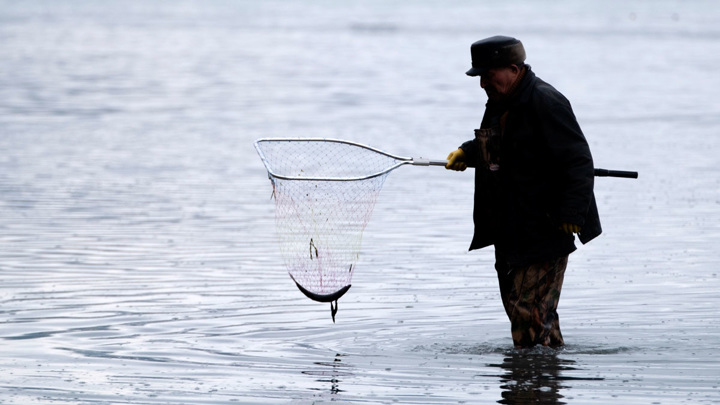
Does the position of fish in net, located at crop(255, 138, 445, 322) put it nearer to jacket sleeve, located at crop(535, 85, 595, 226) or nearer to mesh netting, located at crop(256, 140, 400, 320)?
mesh netting, located at crop(256, 140, 400, 320)

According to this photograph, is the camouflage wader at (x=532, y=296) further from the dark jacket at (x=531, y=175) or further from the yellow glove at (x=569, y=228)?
the yellow glove at (x=569, y=228)

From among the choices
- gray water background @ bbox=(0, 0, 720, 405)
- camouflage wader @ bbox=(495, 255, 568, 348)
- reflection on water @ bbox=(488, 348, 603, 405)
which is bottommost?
gray water background @ bbox=(0, 0, 720, 405)

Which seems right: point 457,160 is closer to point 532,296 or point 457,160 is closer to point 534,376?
point 532,296

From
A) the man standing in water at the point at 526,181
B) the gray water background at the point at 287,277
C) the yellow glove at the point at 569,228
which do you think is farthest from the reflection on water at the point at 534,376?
the yellow glove at the point at 569,228

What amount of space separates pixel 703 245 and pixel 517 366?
3.95m

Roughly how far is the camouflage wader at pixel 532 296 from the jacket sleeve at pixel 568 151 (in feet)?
1.14

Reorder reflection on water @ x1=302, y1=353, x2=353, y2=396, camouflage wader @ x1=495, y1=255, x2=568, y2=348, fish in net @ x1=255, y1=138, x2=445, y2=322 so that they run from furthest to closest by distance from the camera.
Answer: fish in net @ x1=255, y1=138, x2=445, y2=322 → camouflage wader @ x1=495, y1=255, x2=568, y2=348 → reflection on water @ x1=302, y1=353, x2=353, y2=396

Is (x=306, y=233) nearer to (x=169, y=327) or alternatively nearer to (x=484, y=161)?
(x=169, y=327)

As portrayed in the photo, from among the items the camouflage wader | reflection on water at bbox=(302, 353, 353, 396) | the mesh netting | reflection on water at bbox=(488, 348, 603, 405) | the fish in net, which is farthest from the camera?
the mesh netting

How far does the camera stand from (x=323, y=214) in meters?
10.9

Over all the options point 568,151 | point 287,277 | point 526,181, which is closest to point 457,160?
point 526,181

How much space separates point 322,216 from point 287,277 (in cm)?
158

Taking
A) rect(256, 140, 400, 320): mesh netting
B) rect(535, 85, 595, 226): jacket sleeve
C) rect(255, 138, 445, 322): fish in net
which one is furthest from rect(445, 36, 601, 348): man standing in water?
rect(256, 140, 400, 320): mesh netting

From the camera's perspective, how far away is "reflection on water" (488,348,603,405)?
623 centimetres
